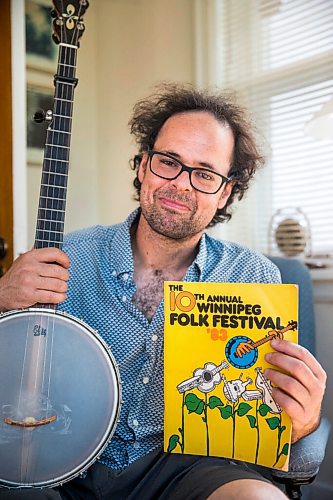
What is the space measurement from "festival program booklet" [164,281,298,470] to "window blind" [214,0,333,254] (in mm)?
1142

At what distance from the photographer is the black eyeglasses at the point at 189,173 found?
1556mm

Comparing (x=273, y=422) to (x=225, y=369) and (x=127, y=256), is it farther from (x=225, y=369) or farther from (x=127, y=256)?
(x=127, y=256)

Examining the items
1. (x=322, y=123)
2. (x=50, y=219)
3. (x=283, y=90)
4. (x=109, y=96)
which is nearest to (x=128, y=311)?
(x=50, y=219)

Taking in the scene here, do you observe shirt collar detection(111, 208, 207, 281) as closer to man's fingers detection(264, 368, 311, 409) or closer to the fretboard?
the fretboard

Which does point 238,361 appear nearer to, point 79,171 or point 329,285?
point 329,285

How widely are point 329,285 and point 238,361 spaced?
110cm

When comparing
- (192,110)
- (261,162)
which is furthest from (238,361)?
(261,162)

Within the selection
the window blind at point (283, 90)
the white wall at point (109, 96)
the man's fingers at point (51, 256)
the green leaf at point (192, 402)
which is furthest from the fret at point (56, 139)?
the white wall at point (109, 96)

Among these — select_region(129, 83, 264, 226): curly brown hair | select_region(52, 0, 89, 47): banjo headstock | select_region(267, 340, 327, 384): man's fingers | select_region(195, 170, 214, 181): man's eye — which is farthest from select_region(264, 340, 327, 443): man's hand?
select_region(52, 0, 89, 47): banjo headstock

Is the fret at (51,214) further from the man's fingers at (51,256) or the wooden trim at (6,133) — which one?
the wooden trim at (6,133)

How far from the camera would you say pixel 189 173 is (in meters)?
1.55

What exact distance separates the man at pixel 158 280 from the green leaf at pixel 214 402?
0.12 metres

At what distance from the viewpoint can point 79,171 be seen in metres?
Answer: 2.88

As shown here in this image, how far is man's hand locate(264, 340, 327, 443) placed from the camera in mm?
1152
